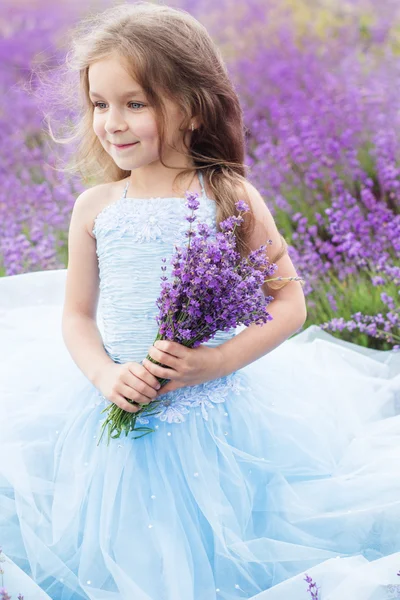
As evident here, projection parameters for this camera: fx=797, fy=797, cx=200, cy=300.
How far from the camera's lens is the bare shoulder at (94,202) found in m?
2.07

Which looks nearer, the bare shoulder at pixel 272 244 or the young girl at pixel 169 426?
the young girl at pixel 169 426

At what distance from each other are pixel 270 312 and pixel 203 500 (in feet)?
1.57

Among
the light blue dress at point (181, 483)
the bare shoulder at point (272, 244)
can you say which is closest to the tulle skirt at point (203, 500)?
the light blue dress at point (181, 483)

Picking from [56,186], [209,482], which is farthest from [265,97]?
[209,482]

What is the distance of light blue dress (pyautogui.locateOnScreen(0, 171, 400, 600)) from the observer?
174 centimetres

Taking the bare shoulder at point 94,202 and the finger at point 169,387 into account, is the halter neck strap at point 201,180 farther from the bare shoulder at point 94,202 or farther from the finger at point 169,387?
the finger at point 169,387

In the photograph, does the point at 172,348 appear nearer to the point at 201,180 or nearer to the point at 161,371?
the point at 161,371

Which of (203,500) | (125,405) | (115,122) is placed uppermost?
(115,122)

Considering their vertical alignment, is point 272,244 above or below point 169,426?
above

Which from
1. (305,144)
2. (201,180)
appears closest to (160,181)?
(201,180)

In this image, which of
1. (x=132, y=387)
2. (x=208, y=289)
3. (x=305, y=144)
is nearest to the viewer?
(x=208, y=289)

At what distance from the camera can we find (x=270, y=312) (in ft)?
6.40

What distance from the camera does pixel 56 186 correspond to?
157 inches

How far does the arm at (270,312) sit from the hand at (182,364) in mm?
78
